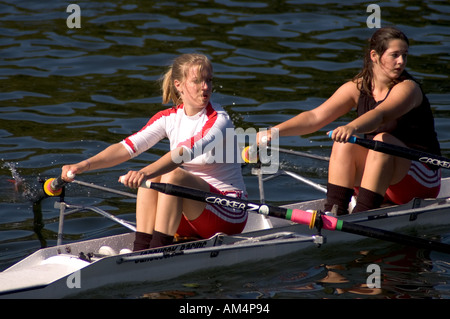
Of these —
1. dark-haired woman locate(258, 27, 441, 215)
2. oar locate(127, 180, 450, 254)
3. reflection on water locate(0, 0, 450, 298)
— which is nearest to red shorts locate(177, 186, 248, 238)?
oar locate(127, 180, 450, 254)

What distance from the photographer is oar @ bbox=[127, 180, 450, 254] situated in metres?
5.76

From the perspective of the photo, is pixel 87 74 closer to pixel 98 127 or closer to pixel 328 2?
pixel 98 127

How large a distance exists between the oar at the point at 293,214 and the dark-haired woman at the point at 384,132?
67 centimetres

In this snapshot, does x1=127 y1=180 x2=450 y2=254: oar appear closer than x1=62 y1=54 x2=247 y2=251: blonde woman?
Yes

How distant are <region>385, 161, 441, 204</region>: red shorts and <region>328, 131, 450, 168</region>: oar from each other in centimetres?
37

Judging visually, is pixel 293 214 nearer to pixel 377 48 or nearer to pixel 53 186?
pixel 377 48

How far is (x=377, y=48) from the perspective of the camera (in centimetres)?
680

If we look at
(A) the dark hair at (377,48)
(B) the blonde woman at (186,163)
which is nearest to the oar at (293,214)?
(B) the blonde woman at (186,163)

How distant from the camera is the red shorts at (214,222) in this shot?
20.4 feet

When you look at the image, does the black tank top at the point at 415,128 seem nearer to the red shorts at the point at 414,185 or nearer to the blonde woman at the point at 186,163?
the red shorts at the point at 414,185

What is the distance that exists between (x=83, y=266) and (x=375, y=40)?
124 inches

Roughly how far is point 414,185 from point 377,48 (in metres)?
1.25

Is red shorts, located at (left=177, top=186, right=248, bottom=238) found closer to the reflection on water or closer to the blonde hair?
the reflection on water
